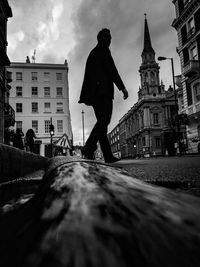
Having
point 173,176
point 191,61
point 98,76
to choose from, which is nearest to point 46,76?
point 191,61

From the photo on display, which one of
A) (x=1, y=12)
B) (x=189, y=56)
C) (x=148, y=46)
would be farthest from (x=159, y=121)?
(x=1, y=12)

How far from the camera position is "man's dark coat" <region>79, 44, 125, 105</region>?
13.0ft

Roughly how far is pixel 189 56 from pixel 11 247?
87.3 ft

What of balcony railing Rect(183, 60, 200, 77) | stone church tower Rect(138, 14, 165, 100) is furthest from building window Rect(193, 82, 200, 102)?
stone church tower Rect(138, 14, 165, 100)

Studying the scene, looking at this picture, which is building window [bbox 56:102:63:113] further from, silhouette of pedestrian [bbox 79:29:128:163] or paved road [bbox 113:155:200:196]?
paved road [bbox 113:155:200:196]

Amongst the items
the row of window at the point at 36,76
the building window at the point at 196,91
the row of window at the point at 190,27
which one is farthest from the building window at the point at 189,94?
the row of window at the point at 36,76

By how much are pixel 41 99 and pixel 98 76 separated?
36050 millimetres

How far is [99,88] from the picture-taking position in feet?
13.1

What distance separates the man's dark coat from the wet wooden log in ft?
11.0

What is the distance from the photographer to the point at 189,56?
24188 millimetres

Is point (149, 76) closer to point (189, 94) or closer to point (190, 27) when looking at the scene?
point (190, 27)

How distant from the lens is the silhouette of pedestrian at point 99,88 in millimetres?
3979

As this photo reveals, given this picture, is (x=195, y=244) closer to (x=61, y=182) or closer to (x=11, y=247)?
(x=11, y=247)

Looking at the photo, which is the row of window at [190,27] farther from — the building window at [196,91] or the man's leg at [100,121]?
the man's leg at [100,121]
